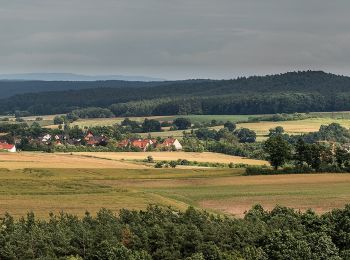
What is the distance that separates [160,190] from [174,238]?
1512 inches

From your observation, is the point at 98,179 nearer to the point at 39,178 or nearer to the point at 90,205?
the point at 39,178

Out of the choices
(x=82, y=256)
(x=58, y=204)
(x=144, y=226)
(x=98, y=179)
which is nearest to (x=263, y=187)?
(x=98, y=179)

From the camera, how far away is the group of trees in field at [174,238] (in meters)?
47.9

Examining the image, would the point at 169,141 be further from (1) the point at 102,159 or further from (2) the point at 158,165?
(2) the point at 158,165

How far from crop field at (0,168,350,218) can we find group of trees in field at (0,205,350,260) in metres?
11.4

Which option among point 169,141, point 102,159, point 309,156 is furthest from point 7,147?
point 309,156

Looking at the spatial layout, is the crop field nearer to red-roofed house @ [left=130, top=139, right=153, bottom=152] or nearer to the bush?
the bush

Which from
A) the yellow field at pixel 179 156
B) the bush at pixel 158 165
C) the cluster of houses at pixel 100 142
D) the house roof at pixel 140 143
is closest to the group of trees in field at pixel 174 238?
the bush at pixel 158 165

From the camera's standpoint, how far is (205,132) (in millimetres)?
190250

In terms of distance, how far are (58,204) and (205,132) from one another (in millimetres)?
119524

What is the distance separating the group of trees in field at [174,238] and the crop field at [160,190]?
1140 cm

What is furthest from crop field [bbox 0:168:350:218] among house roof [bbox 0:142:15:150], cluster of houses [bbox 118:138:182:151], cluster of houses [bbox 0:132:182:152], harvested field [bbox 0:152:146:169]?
house roof [bbox 0:142:15:150]

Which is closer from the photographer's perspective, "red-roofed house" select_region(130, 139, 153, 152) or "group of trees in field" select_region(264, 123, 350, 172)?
"group of trees in field" select_region(264, 123, 350, 172)

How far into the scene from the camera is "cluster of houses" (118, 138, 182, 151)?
160 meters
